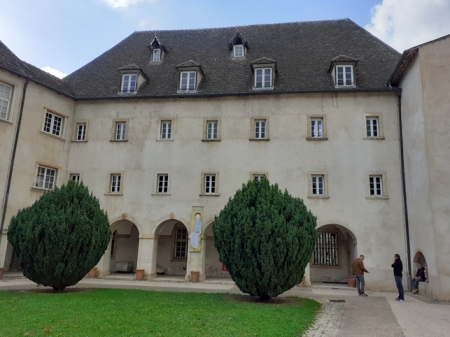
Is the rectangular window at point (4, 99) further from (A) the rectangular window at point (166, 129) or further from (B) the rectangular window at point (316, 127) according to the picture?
(B) the rectangular window at point (316, 127)

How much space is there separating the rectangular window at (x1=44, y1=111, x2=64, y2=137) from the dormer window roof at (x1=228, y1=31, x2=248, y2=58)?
11.6 metres

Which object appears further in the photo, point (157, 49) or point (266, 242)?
point (157, 49)

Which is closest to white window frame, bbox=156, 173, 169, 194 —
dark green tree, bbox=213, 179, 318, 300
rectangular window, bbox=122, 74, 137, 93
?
rectangular window, bbox=122, 74, 137, 93

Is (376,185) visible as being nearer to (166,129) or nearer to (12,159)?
(166,129)

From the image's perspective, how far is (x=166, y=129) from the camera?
21438 mm

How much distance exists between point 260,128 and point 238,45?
23.1 ft

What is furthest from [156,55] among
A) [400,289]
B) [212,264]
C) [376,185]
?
[400,289]

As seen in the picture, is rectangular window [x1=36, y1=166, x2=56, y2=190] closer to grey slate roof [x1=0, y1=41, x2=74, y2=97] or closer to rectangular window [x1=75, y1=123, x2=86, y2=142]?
rectangular window [x1=75, y1=123, x2=86, y2=142]

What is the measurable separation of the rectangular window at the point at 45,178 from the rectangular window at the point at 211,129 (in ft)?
29.6

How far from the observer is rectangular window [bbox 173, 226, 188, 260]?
22859mm

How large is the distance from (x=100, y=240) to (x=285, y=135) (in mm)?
11082

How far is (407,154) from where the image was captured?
18.0 m

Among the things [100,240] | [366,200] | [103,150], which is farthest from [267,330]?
[103,150]

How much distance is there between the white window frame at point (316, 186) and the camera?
1912 centimetres
